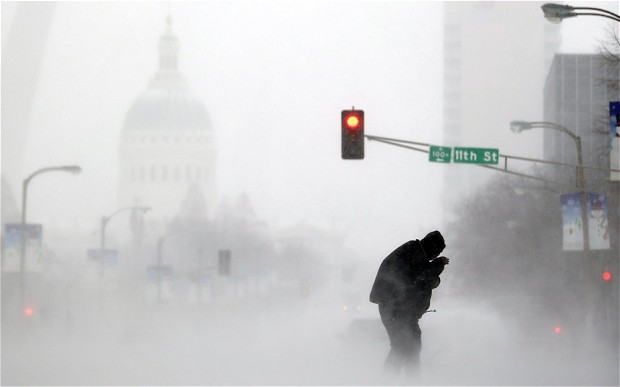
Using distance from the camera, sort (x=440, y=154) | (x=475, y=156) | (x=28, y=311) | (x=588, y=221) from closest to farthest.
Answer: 1. (x=475, y=156)
2. (x=440, y=154)
3. (x=588, y=221)
4. (x=28, y=311)

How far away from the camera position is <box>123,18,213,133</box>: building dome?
428 feet

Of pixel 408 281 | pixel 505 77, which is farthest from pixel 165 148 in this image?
pixel 408 281

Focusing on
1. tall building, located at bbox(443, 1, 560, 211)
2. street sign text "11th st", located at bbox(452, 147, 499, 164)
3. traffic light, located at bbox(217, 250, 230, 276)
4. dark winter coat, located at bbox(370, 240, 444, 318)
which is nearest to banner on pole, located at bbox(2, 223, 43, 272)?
traffic light, located at bbox(217, 250, 230, 276)

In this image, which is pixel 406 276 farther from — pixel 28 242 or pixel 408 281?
pixel 28 242

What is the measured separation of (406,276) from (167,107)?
414 feet

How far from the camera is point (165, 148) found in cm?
14662

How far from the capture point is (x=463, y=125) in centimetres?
19312

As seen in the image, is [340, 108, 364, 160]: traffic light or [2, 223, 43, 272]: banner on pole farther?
[2, 223, 43, 272]: banner on pole

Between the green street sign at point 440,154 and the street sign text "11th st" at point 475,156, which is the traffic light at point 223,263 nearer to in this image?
the green street sign at point 440,154

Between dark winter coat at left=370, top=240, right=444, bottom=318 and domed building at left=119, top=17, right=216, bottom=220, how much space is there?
112 metres

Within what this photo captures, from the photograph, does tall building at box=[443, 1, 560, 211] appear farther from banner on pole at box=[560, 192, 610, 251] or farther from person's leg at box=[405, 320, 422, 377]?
person's leg at box=[405, 320, 422, 377]

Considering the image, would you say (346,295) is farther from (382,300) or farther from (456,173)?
(382,300)

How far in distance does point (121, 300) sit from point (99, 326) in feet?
60.4

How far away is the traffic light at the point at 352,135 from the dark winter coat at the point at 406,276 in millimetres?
12721
